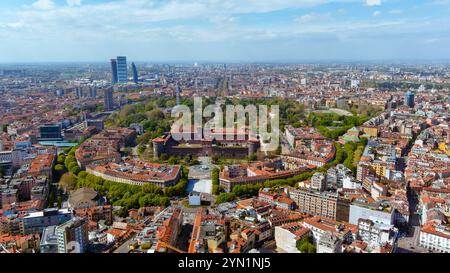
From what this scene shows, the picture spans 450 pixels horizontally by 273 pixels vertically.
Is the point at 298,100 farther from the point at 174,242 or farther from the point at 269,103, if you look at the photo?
the point at 174,242

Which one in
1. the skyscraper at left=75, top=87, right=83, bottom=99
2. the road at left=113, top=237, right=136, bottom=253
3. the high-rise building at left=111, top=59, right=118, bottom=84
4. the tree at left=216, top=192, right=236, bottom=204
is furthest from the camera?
the high-rise building at left=111, top=59, right=118, bottom=84

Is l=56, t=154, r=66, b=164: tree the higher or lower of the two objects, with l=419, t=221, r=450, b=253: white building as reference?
higher

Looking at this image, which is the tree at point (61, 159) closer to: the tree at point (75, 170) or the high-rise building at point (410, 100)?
the tree at point (75, 170)

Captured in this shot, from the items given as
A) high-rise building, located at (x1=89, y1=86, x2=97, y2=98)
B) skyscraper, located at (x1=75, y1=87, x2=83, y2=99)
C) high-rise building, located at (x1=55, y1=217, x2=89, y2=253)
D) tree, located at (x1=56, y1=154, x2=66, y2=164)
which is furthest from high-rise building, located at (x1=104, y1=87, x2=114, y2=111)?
high-rise building, located at (x1=55, y1=217, x2=89, y2=253)

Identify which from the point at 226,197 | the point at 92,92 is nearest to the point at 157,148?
the point at 226,197

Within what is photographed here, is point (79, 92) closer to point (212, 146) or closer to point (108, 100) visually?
point (108, 100)

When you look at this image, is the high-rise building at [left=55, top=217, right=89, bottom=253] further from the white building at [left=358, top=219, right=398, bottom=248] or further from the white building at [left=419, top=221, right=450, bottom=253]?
the white building at [left=419, top=221, right=450, bottom=253]

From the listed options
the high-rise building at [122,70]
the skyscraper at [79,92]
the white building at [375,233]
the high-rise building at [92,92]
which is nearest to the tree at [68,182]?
the white building at [375,233]

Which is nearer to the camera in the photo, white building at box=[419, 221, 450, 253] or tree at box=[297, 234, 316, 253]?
tree at box=[297, 234, 316, 253]

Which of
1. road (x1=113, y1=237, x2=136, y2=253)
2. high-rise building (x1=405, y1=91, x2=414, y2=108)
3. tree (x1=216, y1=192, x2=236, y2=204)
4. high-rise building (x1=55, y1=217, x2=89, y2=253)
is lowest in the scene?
tree (x1=216, y1=192, x2=236, y2=204)
